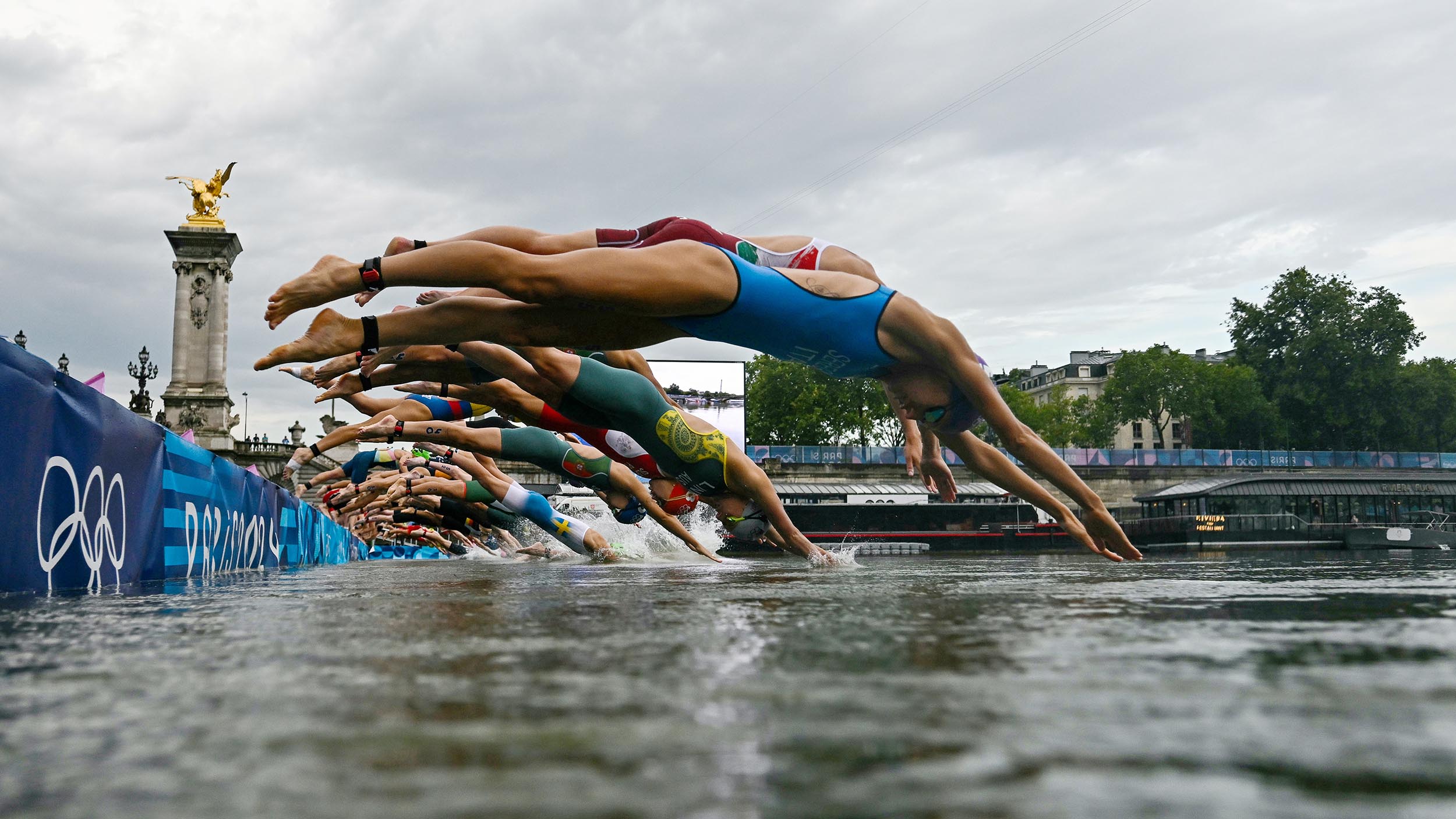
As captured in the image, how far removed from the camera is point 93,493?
→ 191 inches

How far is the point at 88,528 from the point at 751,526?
6.53 m

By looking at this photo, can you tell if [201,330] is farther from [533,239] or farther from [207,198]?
[533,239]

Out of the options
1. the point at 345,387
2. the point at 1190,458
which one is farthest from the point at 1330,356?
the point at 345,387

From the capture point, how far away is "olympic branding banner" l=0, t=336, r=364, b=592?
4012mm

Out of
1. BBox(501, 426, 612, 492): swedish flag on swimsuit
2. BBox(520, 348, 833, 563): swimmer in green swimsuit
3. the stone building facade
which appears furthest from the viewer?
the stone building facade

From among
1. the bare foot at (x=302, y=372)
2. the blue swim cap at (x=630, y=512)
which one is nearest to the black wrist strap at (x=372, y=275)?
the bare foot at (x=302, y=372)

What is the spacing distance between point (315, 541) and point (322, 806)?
14.5m

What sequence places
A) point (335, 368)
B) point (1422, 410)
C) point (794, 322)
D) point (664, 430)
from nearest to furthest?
point (794, 322) → point (335, 368) → point (664, 430) → point (1422, 410)

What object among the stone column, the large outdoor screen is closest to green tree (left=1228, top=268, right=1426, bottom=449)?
the large outdoor screen

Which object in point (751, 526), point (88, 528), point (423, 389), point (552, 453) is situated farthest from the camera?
point (552, 453)

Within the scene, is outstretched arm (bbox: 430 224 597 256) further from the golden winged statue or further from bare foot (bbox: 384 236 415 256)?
the golden winged statue

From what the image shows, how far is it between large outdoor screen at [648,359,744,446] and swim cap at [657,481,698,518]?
32584 mm

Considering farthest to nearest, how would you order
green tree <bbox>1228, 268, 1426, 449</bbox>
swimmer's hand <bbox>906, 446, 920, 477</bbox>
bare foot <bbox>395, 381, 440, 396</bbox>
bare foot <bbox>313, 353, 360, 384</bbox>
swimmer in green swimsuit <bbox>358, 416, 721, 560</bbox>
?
1. green tree <bbox>1228, 268, 1426, 449</bbox>
2. swimmer in green swimsuit <bbox>358, 416, 721, 560</bbox>
3. bare foot <bbox>395, 381, 440, 396</bbox>
4. swimmer's hand <bbox>906, 446, 920, 477</bbox>
5. bare foot <bbox>313, 353, 360, 384</bbox>

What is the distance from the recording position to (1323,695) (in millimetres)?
1116
